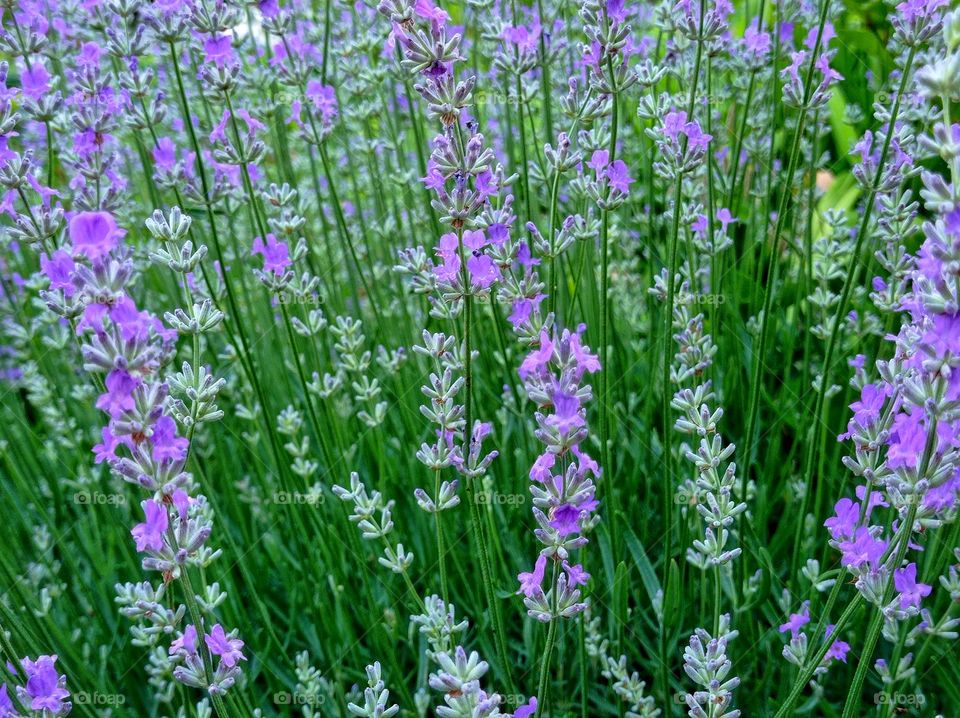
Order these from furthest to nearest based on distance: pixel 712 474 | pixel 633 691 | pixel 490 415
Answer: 1. pixel 490 415
2. pixel 633 691
3. pixel 712 474

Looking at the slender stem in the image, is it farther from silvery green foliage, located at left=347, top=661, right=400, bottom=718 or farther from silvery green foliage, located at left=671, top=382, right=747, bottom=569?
silvery green foliage, located at left=671, top=382, right=747, bottom=569

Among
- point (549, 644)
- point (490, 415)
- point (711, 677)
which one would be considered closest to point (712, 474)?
point (711, 677)

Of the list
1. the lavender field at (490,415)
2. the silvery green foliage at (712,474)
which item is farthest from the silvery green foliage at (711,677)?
the silvery green foliage at (712,474)

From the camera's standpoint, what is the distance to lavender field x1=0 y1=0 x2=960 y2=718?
136cm

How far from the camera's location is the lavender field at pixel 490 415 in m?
1.36

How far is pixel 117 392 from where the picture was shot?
3.79ft

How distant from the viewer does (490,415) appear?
2.64m

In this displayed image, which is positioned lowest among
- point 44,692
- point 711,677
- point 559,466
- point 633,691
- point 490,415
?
point 633,691

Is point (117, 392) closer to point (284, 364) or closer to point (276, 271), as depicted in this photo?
point (276, 271)

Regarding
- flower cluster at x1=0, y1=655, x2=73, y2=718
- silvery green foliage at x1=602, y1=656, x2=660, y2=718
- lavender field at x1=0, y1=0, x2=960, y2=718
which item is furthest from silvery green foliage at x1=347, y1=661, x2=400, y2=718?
silvery green foliage at x1=602, y1=656, x2=660, y2=718

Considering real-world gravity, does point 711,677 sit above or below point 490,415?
above

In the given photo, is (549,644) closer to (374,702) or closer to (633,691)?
(374,702)

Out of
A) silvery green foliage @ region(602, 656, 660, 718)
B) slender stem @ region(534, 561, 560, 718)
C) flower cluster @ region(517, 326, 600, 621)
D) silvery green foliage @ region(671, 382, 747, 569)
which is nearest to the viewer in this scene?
flower cluster @ region(517, 326, 600, 621)

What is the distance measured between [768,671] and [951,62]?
57.7 inches
